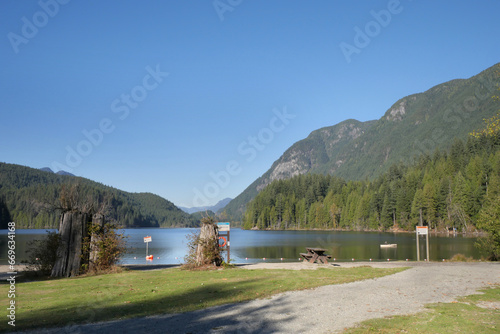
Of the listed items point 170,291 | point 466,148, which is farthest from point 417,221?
point 170,291

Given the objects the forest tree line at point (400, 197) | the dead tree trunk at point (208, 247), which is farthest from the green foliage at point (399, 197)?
the dead tree trunk at point (208, 247)

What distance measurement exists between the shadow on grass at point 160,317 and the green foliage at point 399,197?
57.8 meters

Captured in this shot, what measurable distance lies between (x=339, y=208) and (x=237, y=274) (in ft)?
438

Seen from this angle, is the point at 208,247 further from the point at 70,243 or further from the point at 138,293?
the point at 138,293

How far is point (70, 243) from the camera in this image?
18250mm

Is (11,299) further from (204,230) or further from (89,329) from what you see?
(204,230)

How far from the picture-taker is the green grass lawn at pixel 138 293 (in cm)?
978

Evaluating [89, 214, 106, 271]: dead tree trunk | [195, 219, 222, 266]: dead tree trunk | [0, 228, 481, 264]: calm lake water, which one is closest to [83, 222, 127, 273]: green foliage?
[89, 214, 106, 271]: dead tree trunk

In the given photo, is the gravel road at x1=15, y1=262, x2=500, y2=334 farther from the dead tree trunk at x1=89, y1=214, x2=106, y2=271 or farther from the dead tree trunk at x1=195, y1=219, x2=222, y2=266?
the dead tree trunk at x1=89, y1=214, x2=106, y2=271

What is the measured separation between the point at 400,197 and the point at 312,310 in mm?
113400

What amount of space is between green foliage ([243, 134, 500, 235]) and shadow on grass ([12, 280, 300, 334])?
190 ft

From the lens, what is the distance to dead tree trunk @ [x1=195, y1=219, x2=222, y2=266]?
2066 centimetres

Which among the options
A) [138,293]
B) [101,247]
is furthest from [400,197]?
[138,293]

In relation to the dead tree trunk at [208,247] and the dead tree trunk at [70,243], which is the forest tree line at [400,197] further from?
the dead tree trunk at [70,243]
